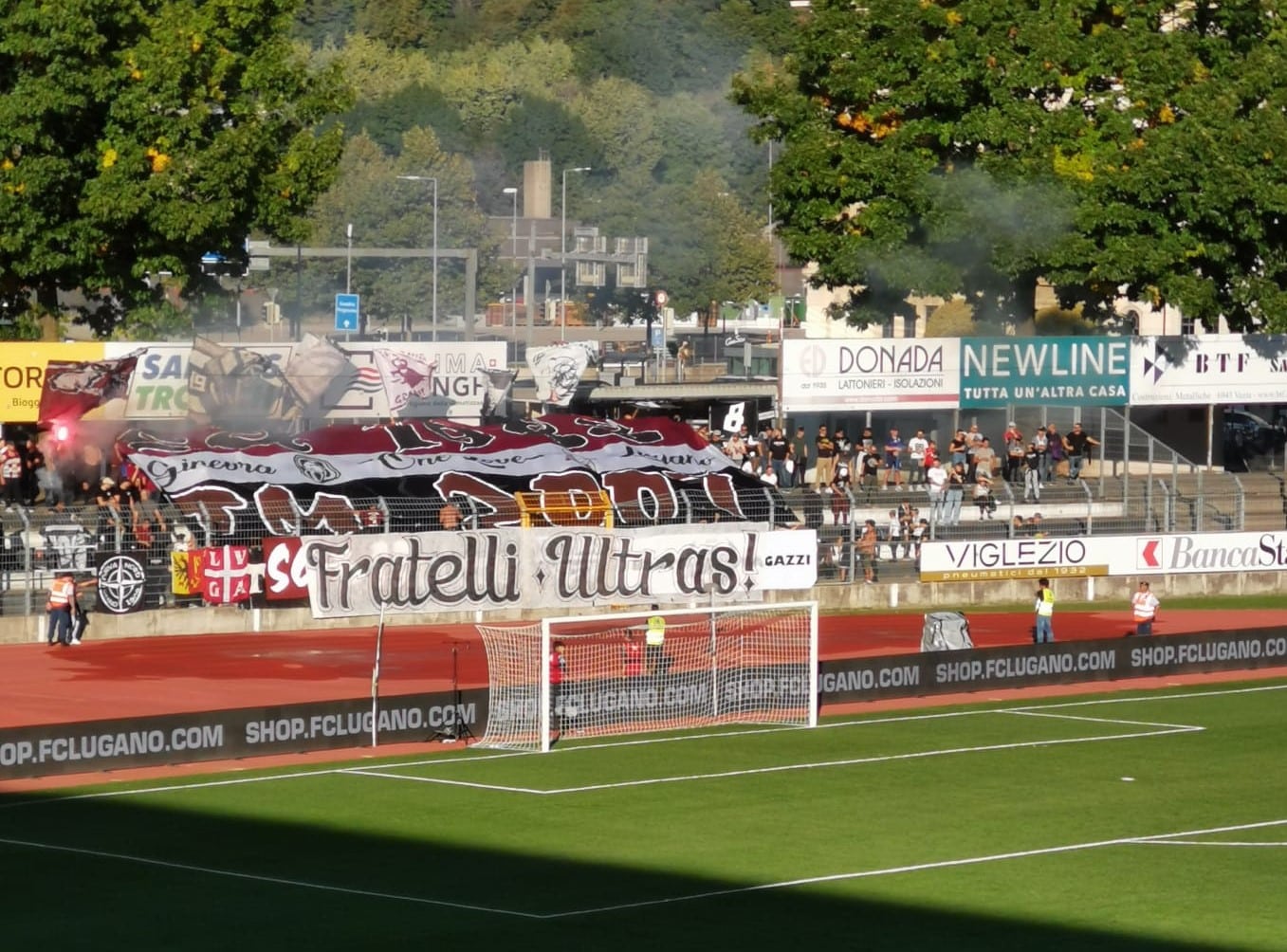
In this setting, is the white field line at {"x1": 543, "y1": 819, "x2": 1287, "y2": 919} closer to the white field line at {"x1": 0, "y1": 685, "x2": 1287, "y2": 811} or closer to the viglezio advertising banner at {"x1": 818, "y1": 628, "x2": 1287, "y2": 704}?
the white field line at {"x1": 0, "y1": 685, "x2": 1287, "y2": 811}

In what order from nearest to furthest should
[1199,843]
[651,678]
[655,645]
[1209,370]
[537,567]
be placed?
[1199,843], [655,645], [651,678], [537,567], [1209,370]

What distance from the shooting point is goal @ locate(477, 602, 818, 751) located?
30922 millimetres

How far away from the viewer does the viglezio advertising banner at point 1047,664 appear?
1377 inches

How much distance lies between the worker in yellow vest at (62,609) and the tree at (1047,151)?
91.3 ft

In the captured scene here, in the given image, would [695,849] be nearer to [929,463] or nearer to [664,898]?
[664,898]

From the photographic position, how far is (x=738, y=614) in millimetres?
36594

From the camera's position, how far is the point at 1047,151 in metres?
57.9

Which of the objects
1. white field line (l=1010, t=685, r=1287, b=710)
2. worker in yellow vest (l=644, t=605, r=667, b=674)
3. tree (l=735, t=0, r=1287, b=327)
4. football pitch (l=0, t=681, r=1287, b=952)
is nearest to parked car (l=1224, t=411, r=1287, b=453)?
tree (l=735, t=0, r=1287, b=327)

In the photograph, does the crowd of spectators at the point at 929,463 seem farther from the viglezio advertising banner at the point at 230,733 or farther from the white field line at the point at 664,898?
the white field line at the point at 664,898

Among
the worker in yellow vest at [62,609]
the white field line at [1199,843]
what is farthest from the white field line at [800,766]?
the worker in yellow vest at [62,609]

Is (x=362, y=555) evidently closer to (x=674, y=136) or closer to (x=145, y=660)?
(x=145, y=660)

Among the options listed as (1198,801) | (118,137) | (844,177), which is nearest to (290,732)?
(1198,801)

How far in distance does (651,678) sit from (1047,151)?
97.1 ft

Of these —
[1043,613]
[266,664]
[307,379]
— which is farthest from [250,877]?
[307,379]
